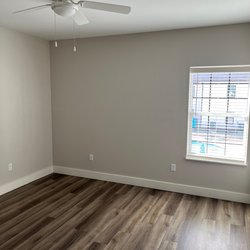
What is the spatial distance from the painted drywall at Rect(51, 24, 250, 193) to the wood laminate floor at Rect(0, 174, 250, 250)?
17.2 inches

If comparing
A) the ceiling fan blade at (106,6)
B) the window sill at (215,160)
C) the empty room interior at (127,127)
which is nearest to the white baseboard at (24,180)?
the empty room interior at (127,127)

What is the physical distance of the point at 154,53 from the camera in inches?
151

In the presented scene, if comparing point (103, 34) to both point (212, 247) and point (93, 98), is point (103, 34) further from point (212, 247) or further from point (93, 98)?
point (212, 247)

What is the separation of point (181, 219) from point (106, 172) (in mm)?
1728

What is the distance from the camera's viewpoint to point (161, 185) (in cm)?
404

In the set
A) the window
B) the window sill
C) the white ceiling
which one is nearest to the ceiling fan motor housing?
the white ceiling

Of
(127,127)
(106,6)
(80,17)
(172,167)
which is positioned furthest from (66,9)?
(172,167)

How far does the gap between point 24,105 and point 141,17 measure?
7.88 ft

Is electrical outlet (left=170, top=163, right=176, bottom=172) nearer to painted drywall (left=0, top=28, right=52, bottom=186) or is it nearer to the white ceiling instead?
the white ceiling

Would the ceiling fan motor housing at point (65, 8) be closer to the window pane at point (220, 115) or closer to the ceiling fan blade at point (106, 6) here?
the ceiling fan blade at point (106, 6)

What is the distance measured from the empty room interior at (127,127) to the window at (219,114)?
0.05 feet

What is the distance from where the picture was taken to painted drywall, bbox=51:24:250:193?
3574 mm

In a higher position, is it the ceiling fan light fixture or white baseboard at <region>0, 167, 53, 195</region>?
the ceiling fan light fixture

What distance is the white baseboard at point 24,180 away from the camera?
3855mm
